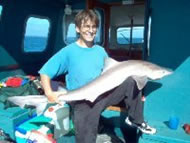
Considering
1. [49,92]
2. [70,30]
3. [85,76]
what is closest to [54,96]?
[49,92]

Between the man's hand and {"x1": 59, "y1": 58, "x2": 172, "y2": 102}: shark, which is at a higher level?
{"x1": 59, "y1": 58, "x2": 172, "y2": 102}: shark

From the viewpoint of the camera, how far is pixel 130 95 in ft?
10.1

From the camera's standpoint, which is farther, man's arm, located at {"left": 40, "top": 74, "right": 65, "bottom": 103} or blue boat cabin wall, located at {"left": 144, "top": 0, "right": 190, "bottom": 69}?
blue boat cabin wall, located at {"left": 144, "top": 0, "right": 190, "bottom": 69}

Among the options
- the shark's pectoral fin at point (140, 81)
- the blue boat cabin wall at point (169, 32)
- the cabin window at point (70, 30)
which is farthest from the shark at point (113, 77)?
the cabin window at point (70, 30)

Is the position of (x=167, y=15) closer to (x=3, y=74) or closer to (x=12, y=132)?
(x=12, y=132)

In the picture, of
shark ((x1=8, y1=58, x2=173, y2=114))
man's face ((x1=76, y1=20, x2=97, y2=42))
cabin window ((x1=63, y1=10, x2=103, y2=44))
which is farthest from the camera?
cabin window ((x1=63, y1=10, x2=103, y2=44))

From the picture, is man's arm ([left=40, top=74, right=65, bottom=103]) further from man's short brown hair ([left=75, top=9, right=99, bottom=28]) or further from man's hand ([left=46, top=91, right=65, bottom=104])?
man's short brown hair ([left=75, top=9, right=99, bottom=28])

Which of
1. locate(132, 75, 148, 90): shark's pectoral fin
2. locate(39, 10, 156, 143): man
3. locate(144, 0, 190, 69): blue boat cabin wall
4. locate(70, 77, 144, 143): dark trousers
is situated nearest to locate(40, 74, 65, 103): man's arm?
locate(39, 10, 156, 143): man

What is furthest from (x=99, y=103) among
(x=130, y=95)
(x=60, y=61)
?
(x=60, y=61)

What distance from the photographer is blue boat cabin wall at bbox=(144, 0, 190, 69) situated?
3.62 metres

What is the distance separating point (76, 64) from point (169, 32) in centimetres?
141

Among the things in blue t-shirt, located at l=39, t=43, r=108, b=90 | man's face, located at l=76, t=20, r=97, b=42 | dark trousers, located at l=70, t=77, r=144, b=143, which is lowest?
dark trousers, located at l=70, t=77, r=144, b=143

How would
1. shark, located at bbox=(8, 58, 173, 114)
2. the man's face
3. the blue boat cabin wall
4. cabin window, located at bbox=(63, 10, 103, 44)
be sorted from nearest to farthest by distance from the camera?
shark, located at bbox=(8, 58, 173, 114) < the man's face < the blue boat cabin wall < cabin window, located at bbox=(63, 10, 103, 44)

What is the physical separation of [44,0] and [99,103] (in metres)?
4.37
